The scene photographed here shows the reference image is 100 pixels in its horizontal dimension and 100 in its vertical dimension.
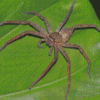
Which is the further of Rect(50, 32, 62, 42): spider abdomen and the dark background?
Rect(50, 32, 62, 42): spider abdomen

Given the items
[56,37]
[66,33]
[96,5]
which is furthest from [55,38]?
[96,5]

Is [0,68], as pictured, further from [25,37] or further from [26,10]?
[26,10]

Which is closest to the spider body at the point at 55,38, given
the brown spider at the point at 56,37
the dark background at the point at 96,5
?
the brown spider at the point at 56,37

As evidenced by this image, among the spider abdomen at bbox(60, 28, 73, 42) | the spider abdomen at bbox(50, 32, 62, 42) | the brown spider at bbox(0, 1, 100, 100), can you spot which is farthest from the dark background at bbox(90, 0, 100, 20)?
the spider abdomen at bbox(50, 32, 62, 42)

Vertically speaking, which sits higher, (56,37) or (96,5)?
(96,5)

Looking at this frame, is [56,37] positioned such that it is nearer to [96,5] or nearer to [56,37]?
[56,37]

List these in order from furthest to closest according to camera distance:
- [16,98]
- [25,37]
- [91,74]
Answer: [25,37] → [91,74] → [16,98]

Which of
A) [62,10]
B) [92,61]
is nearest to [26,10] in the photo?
[62,10]

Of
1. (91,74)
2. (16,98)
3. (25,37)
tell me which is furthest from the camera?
(25,37)

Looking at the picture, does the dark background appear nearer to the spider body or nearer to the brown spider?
the brown spider

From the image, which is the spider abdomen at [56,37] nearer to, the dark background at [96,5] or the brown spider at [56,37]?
the brown spider at [56,37]

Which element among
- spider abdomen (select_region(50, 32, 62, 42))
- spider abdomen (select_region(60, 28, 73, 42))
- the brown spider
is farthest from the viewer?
spider abdomen (select_region(50, 32, 62, 42))
